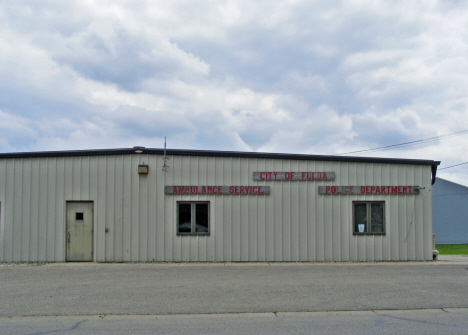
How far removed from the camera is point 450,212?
4200 cm

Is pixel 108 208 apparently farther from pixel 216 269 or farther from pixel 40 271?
pixel 216 269

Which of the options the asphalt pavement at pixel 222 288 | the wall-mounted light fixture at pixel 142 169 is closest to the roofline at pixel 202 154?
the wall-mounted light fixture at pixel 142 169

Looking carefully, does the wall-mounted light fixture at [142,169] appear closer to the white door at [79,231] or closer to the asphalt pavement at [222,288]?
the white door at [79,231]

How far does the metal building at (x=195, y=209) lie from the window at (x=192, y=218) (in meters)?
0.03

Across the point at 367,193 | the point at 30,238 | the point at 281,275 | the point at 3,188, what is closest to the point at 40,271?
the point at 30,238

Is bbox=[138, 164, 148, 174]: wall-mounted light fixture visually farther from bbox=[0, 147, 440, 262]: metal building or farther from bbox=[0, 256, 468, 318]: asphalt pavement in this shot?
bbox=[0, 256, 468, 318]: asphalt pavement

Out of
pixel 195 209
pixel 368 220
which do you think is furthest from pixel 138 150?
pixel 368 220

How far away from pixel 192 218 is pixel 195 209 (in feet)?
1.03

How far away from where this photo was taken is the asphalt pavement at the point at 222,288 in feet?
26.2

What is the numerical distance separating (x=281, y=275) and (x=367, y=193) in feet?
16.8

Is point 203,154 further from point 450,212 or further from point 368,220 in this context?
point 450,212

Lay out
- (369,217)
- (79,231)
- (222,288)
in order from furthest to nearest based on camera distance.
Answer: (369,217) → (79,231) → (222,288)

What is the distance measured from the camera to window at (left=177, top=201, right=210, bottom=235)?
47.7 ft

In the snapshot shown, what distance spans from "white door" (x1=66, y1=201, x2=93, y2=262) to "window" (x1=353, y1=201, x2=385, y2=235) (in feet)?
29.2
